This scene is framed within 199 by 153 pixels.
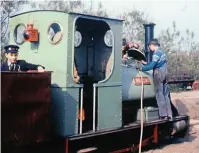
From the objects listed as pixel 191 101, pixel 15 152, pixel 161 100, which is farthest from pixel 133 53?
pixel 191 101

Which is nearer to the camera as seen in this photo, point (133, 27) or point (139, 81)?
point (139, 81)

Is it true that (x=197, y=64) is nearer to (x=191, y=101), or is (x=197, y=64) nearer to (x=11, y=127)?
(x=191, y=101)

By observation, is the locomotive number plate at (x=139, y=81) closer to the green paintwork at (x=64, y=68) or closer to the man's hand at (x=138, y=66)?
the man's hand at (x=138, y=66)

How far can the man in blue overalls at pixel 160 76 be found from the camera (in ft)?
24.8

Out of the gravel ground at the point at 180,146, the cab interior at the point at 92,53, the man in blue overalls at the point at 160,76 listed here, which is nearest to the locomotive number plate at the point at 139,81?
the man in blue overalls at the point at 160,76

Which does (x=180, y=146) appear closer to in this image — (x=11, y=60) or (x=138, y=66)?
(x=138, y=66)

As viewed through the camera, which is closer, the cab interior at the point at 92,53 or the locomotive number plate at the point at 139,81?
the cab interior at the point at 92,53

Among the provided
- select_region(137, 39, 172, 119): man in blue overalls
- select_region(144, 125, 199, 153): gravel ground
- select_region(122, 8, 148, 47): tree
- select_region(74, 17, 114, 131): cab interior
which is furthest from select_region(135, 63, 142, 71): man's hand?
select_region(122, 8, 148, 47): tree

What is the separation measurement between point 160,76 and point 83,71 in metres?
1.85

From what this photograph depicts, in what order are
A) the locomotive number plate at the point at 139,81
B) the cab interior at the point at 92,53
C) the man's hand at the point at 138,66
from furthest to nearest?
the man's hand at the point at 138,66, the locomotive number plate at the point at 139,81, the cab interior at the point at 92,53

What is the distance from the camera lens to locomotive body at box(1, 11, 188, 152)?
17.7 ft

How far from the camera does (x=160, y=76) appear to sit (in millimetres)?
7633

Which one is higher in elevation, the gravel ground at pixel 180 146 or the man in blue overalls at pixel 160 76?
the man in blue overalls at pixel 160 76

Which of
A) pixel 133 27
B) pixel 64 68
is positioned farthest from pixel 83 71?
pixel 133 27
